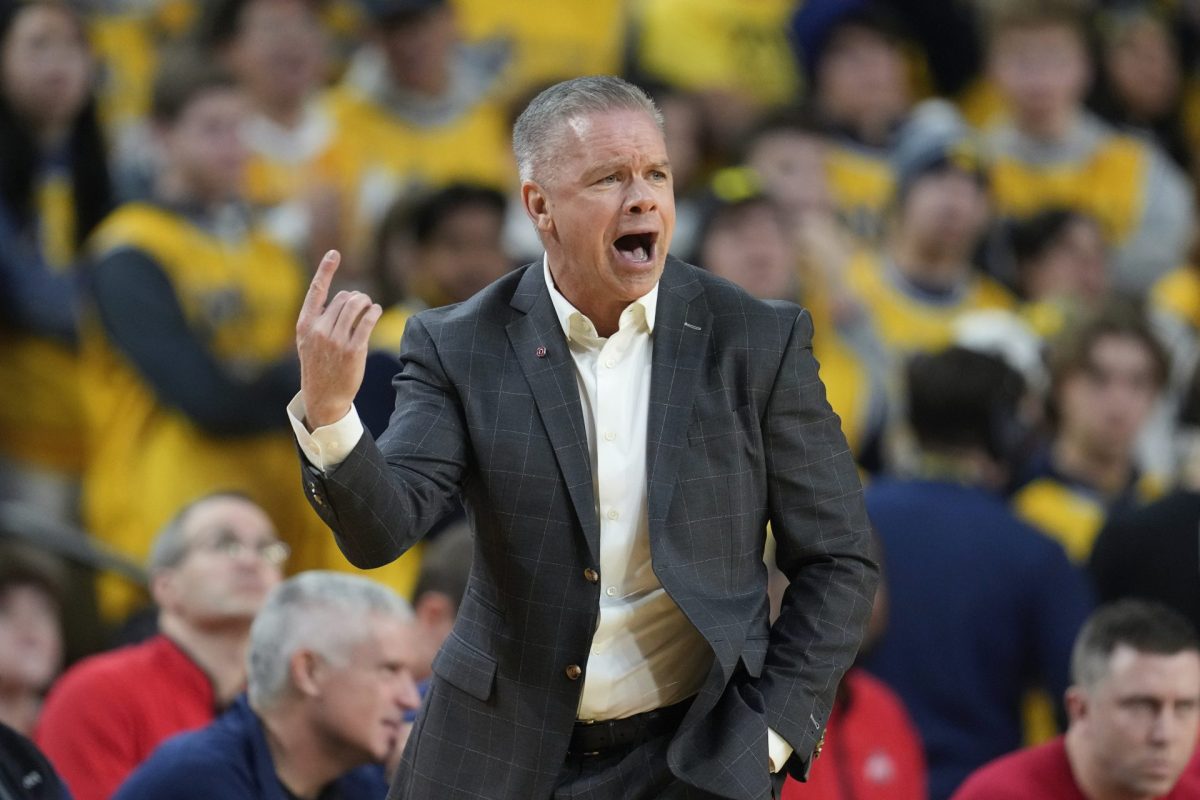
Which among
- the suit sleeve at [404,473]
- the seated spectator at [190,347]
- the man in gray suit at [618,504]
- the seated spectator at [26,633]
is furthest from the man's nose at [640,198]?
the seated spectator at [190,347]

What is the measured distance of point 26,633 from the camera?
223 inches

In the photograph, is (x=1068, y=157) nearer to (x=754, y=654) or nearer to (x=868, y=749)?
(x=868, y=749)

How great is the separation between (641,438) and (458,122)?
527cm

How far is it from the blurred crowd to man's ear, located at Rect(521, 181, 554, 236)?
1735 millimetres

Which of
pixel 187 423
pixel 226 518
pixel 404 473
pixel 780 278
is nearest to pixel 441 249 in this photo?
pixel 187 423

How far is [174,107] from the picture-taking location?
687 cm

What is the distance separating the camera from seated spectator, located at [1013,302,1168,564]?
6.66 meters

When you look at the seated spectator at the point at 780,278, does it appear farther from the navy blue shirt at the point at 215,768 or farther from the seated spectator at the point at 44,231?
the navy blue shirt at the point at 215,768

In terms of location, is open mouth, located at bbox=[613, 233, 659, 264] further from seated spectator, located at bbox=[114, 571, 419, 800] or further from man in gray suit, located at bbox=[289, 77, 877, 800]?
seated spectator, located at bbox=[114, 571, 419, 800]

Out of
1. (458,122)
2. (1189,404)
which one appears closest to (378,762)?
(1189,404)

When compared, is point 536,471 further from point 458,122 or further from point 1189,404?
point 458,122

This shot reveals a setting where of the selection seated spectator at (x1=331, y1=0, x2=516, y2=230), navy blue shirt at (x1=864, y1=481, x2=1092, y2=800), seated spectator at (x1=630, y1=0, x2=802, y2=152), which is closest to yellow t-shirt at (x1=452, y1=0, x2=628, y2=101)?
seated spectator at (x1=630, y1=0, x2=802, y2=152)

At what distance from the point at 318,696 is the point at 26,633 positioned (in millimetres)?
1485

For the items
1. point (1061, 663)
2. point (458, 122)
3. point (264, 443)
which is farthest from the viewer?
point (458, 122)
